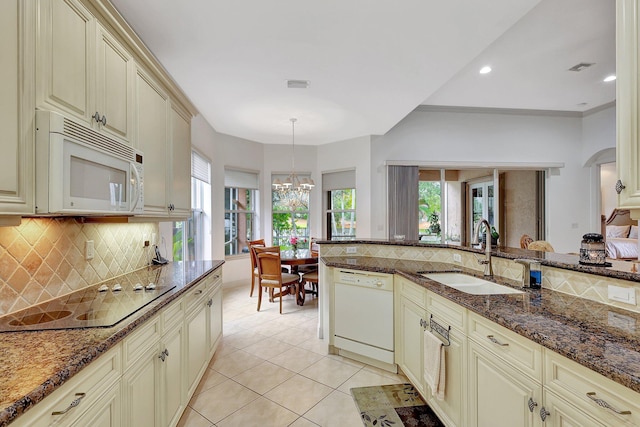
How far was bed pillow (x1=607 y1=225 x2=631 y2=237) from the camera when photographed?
5.82 metres

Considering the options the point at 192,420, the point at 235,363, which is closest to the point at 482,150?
the point at 235,363

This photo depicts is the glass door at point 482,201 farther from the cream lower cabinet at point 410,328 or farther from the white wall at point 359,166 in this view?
the cream lower cabinet at point 410,328

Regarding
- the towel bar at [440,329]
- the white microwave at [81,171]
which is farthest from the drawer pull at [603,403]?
the white microwave at [81,171]

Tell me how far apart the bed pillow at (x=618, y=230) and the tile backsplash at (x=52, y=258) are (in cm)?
802

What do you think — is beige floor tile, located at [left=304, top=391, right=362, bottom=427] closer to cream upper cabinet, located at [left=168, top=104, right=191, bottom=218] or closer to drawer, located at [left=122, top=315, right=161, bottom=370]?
drawer, located at [left=122, top=315, right=161, bottom=370]

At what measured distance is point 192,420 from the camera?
79.9 inches

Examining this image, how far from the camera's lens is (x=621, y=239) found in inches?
222

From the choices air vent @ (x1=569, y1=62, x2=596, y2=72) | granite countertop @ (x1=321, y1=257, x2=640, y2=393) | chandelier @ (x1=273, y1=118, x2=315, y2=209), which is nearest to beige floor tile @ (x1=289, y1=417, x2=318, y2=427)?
granite countertop @ (x1=321, y1=257, x2=640, y2=393)

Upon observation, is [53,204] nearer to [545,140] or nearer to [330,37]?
[330,37]

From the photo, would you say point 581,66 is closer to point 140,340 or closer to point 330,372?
point 330,372

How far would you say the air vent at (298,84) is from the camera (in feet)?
10.8

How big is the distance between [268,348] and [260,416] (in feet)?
3.48

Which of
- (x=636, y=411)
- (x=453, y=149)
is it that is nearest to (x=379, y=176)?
(x=453, y=149)

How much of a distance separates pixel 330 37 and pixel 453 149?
3921 mm
